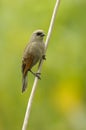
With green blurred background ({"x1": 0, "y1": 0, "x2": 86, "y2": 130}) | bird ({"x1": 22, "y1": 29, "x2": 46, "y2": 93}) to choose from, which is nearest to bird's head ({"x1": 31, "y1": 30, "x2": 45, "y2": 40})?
bird ({"x1": 22, "y1": 29, "x2": 46, "y2": 93})

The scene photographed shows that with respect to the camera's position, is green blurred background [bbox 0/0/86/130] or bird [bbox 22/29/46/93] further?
green blurred background [bbox 0/0/86/130]

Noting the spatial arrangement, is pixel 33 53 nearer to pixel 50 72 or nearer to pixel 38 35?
pixel 38 35

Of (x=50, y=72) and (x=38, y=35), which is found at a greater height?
(x=38, y=35)

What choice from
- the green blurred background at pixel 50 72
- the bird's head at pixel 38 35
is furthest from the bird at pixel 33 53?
the green blurred background at pixel 50 72

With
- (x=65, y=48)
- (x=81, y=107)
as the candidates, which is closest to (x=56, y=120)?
(x=81, y=107)

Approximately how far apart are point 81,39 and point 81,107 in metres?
0.63

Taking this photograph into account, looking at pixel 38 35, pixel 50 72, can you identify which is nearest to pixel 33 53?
pixel 38 35

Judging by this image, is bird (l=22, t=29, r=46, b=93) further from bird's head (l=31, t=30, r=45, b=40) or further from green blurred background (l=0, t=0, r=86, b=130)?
green blurred background (l=0, t=0, r=86, b=130)

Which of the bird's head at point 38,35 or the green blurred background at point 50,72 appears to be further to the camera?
the green blurred background at point 50,72

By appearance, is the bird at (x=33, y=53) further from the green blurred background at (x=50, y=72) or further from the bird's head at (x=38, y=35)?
the green blurred background at (x=50, y=72)

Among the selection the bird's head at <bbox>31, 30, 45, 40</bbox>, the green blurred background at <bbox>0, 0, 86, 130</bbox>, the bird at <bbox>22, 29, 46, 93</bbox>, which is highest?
the bird's head at <bbox>31, 30, 45, 40</bbox>

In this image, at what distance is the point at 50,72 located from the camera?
6199 mm

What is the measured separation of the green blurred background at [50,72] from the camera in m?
6.10

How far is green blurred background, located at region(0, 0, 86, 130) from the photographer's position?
6.10 m
